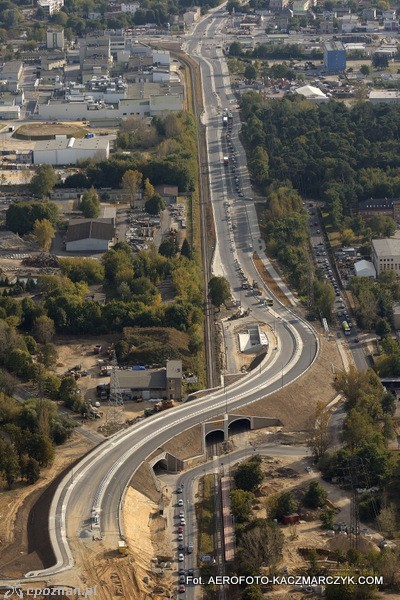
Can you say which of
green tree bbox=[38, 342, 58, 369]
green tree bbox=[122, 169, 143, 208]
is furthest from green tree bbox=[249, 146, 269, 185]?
green tree bbox=[38, 342, 58, 369]

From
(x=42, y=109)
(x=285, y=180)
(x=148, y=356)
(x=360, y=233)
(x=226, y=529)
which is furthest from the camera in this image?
(x=42, y=109)

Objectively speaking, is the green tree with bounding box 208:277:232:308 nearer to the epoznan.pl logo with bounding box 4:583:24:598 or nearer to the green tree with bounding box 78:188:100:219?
the green tree with bounding box 78:188:100:219

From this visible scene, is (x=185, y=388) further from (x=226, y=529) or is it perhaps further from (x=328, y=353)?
(x=226, y=529)

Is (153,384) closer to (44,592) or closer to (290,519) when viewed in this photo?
(290,519)

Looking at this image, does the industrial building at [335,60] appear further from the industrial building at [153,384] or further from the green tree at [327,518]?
the green tree at [327,518]

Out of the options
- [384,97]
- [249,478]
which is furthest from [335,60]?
[249,478]

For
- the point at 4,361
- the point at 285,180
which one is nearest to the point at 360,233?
the point at 285,180

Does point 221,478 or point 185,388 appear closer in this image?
point 221,478
